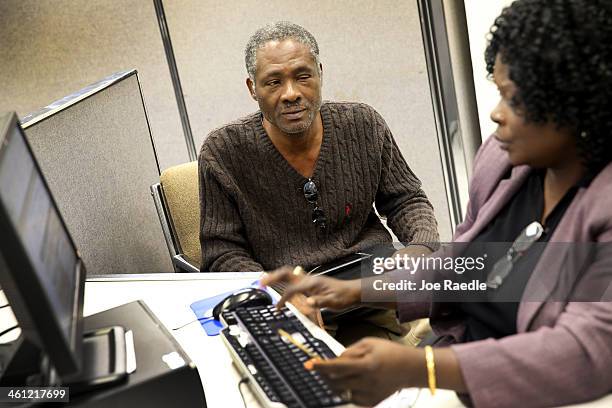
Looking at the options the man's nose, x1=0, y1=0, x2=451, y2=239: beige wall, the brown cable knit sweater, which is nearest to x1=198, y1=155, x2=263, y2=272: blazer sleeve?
the brown cable knit sweater

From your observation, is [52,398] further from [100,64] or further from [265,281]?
[100,64]

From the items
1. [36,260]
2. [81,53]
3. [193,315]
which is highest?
[81,53]

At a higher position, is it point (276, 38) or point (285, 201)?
point (276, 38)

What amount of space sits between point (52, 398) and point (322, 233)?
1.06 m

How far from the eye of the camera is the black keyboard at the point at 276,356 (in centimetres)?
106

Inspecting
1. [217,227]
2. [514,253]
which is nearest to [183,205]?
[217,227]

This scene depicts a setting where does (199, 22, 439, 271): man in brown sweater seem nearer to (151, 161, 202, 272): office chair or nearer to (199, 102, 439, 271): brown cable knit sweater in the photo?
(199, 102, 439, 271): brown cable knit sweater

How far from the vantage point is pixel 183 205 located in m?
2.21

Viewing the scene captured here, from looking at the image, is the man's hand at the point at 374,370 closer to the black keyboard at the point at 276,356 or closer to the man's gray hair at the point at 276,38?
the black keyboard at the point at 276,356

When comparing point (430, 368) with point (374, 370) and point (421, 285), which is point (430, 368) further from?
point (421, 285)

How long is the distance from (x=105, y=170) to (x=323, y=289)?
4.19ft

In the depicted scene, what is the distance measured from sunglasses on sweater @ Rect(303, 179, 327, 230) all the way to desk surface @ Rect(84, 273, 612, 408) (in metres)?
0.32

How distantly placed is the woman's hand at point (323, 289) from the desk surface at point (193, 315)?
0.07 metres

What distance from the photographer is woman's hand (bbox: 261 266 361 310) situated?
4.02ft
